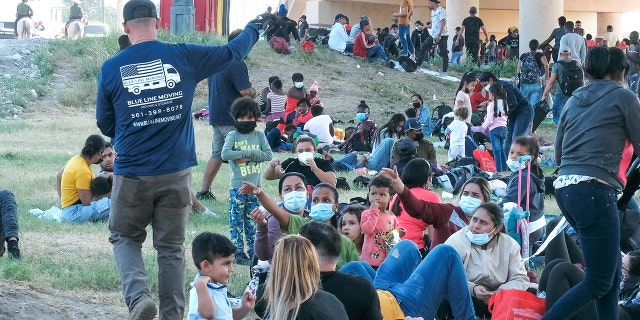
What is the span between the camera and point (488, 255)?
318 inches

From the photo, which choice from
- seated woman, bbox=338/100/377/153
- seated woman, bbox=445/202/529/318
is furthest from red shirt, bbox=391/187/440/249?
seated woman, bbox=338/100/377/153

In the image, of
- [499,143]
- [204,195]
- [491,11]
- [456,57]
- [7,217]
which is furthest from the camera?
[491,11]

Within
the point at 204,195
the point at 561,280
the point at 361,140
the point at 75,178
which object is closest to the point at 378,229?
the point at 561,280

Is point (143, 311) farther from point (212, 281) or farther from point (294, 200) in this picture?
point (294, 200)

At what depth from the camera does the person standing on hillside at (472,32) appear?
1231 inches

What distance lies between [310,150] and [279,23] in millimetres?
19131

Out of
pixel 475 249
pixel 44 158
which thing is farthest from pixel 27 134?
pixel 475 249

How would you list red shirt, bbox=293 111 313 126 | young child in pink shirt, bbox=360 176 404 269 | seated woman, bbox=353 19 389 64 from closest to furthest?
young child in pink shirt, bbox=360 176 404 269 → red shirt, bbox=293 111 313 126 → seated woman, bbox=353 19 389 64

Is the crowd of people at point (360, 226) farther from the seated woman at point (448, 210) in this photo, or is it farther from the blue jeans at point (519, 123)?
the blue jeans at point (519, 123)

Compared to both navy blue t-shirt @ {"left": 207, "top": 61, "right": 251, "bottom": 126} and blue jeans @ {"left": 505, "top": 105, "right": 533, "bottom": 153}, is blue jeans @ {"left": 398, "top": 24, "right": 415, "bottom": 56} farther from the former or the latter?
navy blue t-shirt @ {"left": 207, "top": 61, "right": 251, "bottom": 126}

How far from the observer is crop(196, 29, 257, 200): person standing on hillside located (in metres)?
12.5

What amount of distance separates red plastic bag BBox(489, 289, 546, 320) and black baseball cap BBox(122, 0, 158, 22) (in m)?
2.82

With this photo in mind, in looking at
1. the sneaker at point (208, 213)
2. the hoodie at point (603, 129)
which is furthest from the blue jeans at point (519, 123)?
the hoodie at point (603, 129)

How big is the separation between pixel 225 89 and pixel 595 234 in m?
6.73
